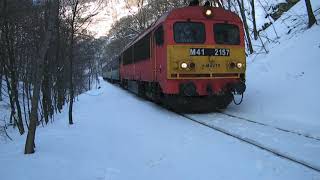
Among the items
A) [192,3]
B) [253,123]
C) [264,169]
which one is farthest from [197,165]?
[192,3]

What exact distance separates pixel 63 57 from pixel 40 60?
1618 centimetres

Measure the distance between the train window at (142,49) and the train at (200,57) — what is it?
2449 millimetres

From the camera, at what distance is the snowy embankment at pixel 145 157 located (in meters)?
6.41

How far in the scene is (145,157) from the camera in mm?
7562

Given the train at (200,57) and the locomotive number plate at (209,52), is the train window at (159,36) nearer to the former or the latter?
the train at (200,57)

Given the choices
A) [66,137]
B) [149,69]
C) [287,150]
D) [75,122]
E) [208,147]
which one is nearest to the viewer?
[287,150]

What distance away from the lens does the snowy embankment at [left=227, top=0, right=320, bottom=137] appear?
11266 millimetres

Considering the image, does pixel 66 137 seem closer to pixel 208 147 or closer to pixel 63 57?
pixel 208 147

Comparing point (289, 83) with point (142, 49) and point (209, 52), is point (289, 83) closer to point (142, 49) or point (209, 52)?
point (209, 52)

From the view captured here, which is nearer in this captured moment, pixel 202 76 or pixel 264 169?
pixel 264 169

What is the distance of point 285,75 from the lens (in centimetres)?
1462

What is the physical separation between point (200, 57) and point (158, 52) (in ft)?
5.39

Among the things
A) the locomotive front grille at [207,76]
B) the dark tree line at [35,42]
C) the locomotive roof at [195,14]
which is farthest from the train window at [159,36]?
the dark tree line at [35,42]

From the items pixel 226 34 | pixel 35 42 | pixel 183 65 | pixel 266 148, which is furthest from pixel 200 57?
pixel 35 42
